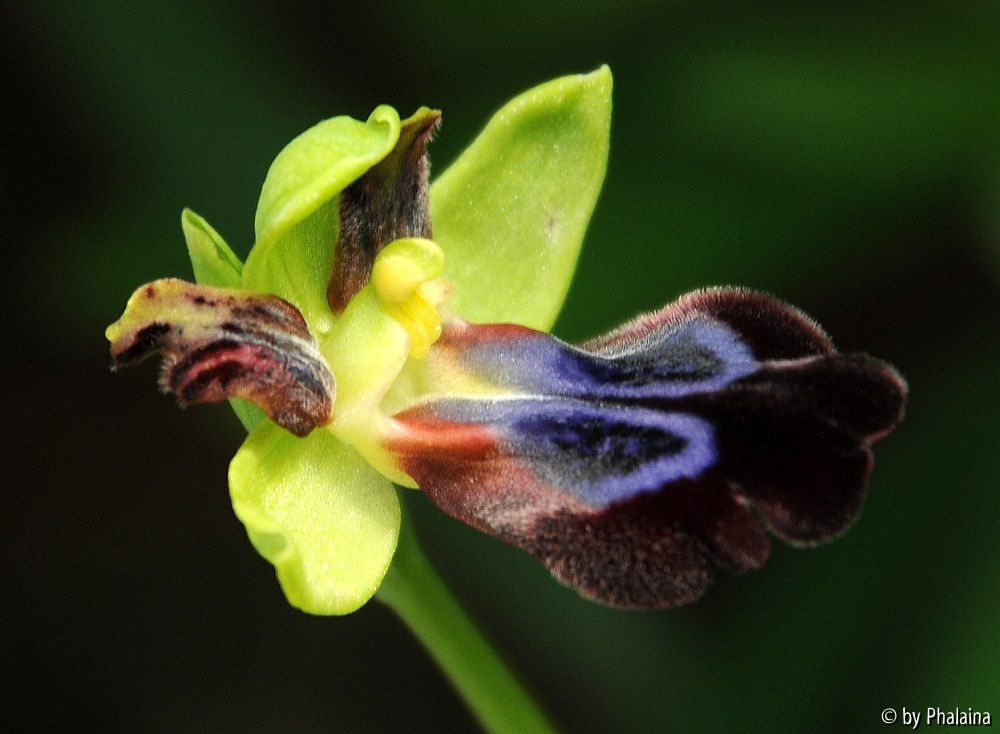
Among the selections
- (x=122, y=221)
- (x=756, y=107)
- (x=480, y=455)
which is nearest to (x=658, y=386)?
(x=480, y=455)

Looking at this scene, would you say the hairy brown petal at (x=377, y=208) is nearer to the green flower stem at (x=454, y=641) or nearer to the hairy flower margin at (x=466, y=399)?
the hairy flower margin at (x=466, y=399)

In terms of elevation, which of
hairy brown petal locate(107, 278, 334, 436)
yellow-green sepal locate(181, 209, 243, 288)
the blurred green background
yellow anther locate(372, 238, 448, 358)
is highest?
yellow-green sepal locate(181, 209, 243, 288)

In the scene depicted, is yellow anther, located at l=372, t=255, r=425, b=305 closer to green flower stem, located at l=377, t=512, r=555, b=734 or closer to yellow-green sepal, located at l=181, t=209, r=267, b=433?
yellow-green sepal, located at l=181, t=209, r=267, b=433

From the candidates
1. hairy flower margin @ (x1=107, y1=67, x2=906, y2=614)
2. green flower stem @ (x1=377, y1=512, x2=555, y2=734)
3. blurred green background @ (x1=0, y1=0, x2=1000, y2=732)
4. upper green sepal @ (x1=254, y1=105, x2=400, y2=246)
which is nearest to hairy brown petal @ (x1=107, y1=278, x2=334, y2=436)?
hairy flower margin @ (x1=107, y1=67, x2=906, y2=614)

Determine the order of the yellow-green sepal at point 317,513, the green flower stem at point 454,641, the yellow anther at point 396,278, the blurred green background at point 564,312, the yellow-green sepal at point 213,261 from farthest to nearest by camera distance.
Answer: the blurred green background at point 564,312 → the green flower stem at point 454,641 → the yellow anther at point 396,278 → the yellow-green sepal at point 213,261 → the yellow-green sepal at point 317,513

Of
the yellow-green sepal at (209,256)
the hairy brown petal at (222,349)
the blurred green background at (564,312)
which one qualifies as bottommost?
the blurred green background at (564,312)

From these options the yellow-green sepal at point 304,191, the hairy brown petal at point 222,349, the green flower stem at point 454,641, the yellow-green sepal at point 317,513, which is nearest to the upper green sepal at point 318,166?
the yellow-green sepal at point 304,191

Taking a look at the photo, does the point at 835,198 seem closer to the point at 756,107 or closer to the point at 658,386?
the point at 756,107
